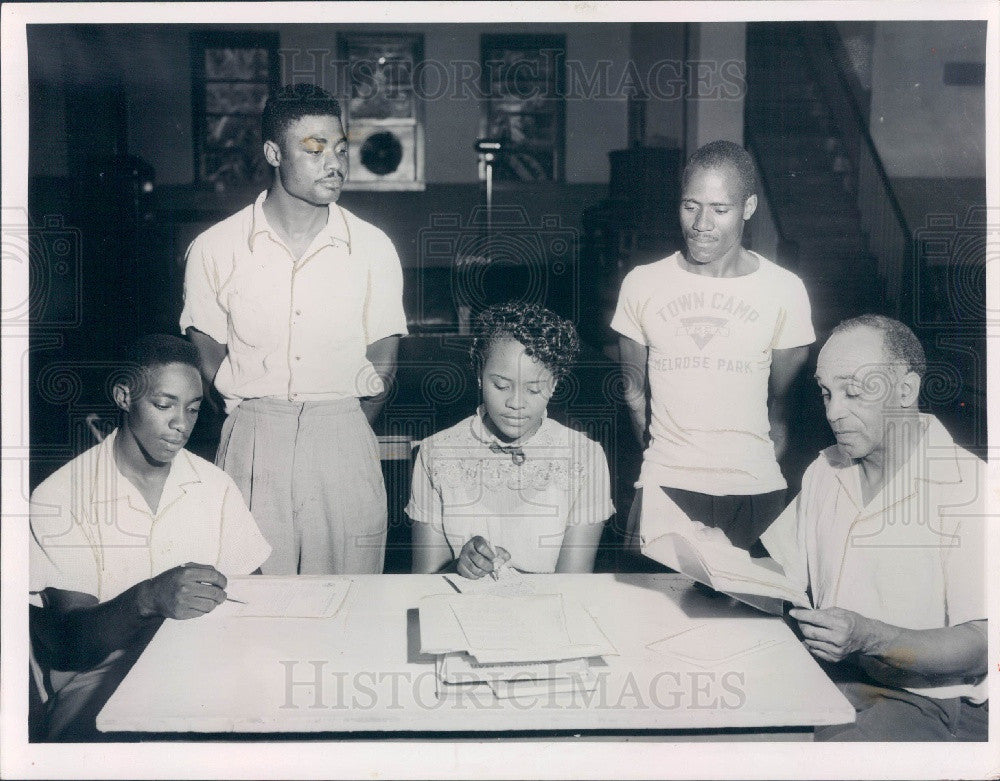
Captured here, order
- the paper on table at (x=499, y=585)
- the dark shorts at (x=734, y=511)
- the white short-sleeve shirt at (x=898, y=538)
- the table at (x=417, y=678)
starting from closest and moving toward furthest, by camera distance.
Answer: the table at (x=417, y=678) → the paper on table at (x=499, y=585) → the white short-sleeve shirt at (x=898, y=538) → the dark shorts at (x=734, y=511)

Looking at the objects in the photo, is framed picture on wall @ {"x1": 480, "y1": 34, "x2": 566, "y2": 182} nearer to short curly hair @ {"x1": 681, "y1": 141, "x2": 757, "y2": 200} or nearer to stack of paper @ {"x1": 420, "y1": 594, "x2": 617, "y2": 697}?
short curly hair @ {"x1": 681, "y1": 141, "x2": 757, "y2": 200}

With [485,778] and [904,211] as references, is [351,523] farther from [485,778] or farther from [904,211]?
[904,211]

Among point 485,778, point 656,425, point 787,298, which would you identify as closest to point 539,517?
point 656,425

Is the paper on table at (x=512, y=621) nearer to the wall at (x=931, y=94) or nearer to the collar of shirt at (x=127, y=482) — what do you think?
the collar of shirt at (x=127, y=482)

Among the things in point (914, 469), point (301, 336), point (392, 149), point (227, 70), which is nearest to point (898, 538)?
point (914, 469)

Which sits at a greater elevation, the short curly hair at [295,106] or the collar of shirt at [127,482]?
the short curly hair at [295,106]

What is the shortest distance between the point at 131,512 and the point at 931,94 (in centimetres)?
273

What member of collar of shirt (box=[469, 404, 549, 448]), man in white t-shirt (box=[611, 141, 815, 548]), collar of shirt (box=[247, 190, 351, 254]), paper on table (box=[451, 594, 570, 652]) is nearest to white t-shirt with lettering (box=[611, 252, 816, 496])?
man in white t-shirt (box=[611, 141, 815, 548])

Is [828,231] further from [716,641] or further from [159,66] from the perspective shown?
[159,66]

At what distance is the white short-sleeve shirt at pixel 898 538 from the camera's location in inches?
109

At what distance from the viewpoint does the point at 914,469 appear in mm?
2818

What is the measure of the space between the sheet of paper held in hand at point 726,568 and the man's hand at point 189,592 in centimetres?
116

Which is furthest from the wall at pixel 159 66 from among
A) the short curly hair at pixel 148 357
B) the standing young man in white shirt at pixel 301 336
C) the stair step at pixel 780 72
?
the short curly hair at pixel 148 357

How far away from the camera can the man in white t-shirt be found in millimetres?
2939
